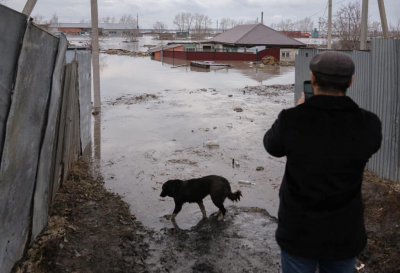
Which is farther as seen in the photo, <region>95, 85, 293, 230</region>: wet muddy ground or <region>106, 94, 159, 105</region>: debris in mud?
<region>106, 94, 159, 105</region>: debris in mud

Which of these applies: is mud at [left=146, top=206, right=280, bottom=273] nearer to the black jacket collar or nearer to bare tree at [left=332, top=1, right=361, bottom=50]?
the black jacket collar

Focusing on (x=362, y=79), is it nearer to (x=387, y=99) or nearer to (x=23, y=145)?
(x=387, y=99)

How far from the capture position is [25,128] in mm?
3639

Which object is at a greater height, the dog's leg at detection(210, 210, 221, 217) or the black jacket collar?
the black jacket collar

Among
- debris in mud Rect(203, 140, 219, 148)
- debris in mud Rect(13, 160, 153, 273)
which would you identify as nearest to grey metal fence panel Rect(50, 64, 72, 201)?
debris in mud Rect(13, 160, 153, 273)

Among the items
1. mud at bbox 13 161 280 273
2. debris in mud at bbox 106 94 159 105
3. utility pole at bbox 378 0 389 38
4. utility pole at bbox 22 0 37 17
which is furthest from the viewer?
debris in mud at bbox 106 94 159 105

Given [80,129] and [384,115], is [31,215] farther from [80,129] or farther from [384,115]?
[384,115]

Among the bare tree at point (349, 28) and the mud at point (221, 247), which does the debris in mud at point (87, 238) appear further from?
the bare tree at point (349, 28)

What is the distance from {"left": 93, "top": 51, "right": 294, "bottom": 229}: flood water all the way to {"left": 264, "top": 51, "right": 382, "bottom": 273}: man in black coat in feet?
11.7

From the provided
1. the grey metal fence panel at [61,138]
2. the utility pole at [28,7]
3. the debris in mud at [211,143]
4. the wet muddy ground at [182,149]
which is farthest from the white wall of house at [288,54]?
the grey metal fence panel at [61,138]

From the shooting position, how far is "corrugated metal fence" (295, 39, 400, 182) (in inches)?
245

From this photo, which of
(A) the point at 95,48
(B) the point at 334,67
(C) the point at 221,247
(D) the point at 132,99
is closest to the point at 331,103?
(B) the point at 334,67

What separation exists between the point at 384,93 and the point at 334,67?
4975mm

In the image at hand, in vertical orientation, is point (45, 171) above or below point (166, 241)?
above
